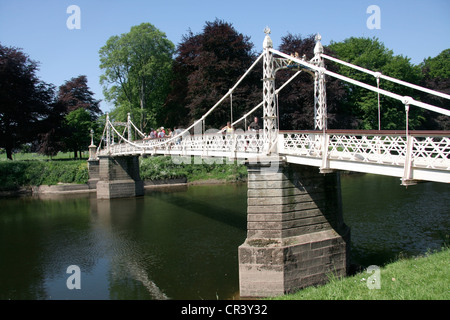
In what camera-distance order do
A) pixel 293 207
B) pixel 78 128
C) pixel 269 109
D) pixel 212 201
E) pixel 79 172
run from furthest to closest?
pixel 78 128 < pixel 79 172 < pixel 212 201 < pixel 269 109 < pixel 293 207

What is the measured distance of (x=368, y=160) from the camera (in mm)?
7547

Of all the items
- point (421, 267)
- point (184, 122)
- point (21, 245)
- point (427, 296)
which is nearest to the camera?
point (427, 296)

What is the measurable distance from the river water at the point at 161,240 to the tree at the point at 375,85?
9775 millimetres

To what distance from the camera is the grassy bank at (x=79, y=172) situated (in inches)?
1149

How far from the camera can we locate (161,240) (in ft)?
46.3

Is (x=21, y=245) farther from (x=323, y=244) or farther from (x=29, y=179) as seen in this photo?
(x=29, y=179)

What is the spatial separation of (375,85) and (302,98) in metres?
8.14

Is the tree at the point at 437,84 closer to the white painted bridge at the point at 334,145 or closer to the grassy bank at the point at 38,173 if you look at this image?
the white painted bridge at the point at 334,145

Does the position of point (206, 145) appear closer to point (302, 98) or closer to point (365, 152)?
point (365, 152)

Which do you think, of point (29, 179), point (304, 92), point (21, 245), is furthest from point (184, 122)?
point (21, 245)

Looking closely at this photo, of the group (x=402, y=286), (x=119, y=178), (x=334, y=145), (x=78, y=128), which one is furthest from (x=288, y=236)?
(x=78, y=128)

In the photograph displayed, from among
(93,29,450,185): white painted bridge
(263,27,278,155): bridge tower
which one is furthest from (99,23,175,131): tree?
(263,27,278,155): bridge tower
